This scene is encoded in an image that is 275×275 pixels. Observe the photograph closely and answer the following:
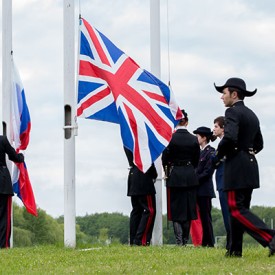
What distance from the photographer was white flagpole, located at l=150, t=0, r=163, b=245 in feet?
57.1

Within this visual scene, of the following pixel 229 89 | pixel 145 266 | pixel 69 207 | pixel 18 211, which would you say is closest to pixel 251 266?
pixel 145 266

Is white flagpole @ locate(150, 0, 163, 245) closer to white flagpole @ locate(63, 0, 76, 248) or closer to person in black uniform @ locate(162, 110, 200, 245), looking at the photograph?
person in black uniform @ locate(162, 110, 200, 245)

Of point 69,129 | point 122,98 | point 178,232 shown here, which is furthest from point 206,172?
point 69,129

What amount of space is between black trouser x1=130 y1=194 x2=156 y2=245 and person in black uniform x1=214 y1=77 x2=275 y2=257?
154 inches

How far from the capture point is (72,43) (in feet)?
53.5

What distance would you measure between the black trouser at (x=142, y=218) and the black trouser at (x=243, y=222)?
3983mm

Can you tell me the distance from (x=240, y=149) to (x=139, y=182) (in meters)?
4.12

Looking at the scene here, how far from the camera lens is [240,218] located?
493 inches

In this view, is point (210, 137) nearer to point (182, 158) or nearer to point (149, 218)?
point (182, 158)

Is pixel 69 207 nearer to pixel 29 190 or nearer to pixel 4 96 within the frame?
pixel 29 190

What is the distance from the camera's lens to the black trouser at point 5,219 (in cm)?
1805

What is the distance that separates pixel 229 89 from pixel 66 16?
4.33 meters

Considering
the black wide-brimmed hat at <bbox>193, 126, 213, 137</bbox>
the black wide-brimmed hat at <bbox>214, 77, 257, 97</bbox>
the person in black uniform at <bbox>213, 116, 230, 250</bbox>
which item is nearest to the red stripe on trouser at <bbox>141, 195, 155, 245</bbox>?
the person in black uniform at <bbox>213, 116, 230, 250</bbox>

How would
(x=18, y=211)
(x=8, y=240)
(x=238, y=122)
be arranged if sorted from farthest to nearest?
(x=18, y=211)
(x=8, y=240)
(x=238, y=122)
